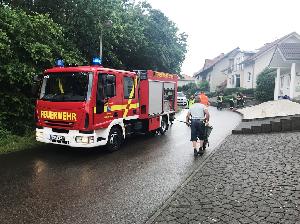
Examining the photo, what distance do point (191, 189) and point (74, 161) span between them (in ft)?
12.0

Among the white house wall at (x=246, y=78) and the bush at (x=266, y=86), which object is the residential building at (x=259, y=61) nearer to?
the white house wall at (x=246, y=78)

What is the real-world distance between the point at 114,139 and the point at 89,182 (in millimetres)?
3245

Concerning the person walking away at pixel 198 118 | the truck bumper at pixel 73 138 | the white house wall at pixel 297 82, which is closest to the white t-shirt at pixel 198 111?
the person walking away at pixel 198 118

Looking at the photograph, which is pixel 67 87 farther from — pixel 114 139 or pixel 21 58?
pixel 21 58

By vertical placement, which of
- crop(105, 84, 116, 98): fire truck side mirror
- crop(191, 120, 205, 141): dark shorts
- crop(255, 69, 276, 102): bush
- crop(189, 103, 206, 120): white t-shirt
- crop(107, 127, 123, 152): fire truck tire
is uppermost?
crop(255, 69, 276, 102): bush

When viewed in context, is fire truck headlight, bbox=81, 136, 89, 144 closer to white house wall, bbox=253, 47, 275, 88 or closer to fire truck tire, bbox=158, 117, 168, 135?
fire truck tire, bbox=158, 117, 168, 135

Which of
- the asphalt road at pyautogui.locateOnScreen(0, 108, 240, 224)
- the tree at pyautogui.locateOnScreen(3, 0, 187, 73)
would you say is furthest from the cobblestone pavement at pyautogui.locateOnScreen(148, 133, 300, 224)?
the tree at pyautogui.locateOnScreen(3, 0, 187, 73)

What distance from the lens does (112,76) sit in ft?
31.3

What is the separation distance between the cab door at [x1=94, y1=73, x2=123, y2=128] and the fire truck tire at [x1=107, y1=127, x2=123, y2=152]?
462 mm

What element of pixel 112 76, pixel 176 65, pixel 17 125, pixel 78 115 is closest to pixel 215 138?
pixel 112 76

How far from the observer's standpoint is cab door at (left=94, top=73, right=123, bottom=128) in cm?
886

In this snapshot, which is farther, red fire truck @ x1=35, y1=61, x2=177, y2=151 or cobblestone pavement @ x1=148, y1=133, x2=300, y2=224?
red fire truck @ x1=35, y1=61, x2=177, y2=151

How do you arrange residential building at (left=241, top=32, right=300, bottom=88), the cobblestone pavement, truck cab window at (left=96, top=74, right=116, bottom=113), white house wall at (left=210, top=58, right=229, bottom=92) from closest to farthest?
1. the cobblestone pavement
2. truck cab window at (left=96, top=74, right=116, bottom=113)
3. residential building at (left=241, top=32, right=300, bottom=88)
4. white house wall at (left=210, top=58, right=229, bottom=92)

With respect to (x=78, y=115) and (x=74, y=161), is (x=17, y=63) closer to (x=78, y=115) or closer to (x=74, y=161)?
(x=78, y=115)
